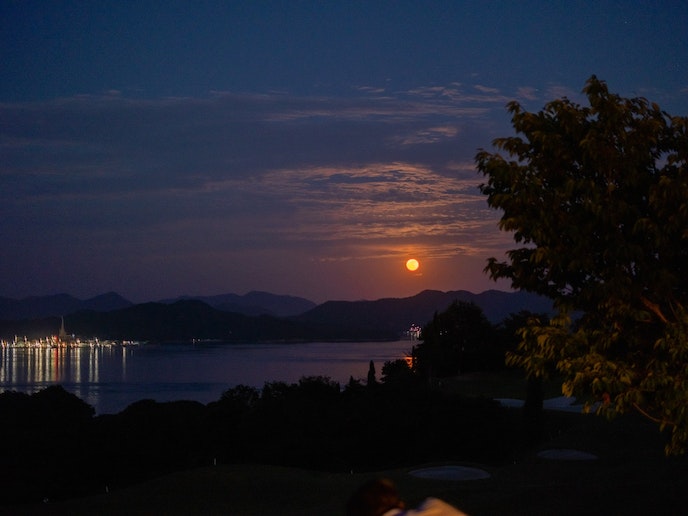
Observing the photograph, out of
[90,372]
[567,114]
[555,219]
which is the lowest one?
[90,372]

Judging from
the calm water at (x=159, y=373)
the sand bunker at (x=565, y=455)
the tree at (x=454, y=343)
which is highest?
the tree at (x=454, y=343)

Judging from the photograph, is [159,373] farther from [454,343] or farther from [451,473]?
[451,473]

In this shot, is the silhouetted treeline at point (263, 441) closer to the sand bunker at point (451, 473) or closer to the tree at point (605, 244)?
the sand bunker at point (451, 473)

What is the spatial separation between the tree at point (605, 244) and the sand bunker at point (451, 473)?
9.34 m

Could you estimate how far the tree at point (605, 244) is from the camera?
28.7 ft

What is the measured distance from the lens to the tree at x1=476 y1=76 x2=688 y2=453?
876cm

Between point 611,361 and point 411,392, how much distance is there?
26.6 metres

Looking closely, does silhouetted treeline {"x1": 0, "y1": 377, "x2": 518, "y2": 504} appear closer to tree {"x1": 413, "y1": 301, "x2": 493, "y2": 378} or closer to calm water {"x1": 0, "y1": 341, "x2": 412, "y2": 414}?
tree {"x1": 413, "y1": 301, "x2": 493, "y2": 378}

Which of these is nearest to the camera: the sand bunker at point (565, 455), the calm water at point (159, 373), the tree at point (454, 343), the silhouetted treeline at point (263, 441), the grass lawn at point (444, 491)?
the grass lawn at point (444, 491)

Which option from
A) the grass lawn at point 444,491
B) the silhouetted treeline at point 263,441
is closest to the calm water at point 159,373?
the silhouetted treeline at point 263,441

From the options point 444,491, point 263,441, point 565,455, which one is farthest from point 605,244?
point 263,441

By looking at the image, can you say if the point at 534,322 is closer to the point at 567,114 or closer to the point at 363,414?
the point at 567,114

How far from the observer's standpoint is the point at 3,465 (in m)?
30.4

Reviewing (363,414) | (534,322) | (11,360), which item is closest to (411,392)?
(363,414)
